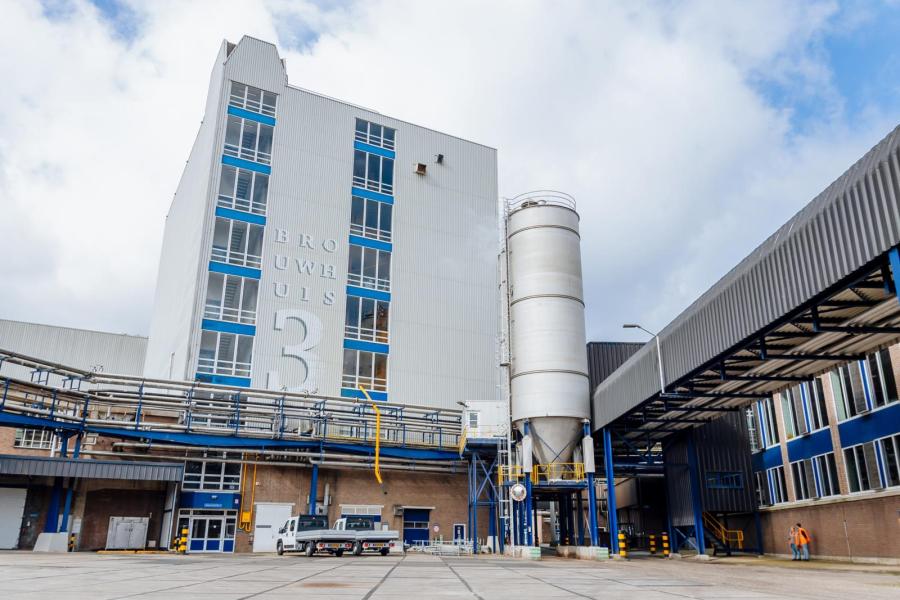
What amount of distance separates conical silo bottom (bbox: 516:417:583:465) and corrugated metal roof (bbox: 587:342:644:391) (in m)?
7.09

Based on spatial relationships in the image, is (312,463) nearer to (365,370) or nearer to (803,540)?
(365,370)

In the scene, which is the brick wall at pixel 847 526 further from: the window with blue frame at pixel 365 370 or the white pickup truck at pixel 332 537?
the window with blue frame at pixel 365 370

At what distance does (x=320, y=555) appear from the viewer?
32094 mm

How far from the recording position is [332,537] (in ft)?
98.4

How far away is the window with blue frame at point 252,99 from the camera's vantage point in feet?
158

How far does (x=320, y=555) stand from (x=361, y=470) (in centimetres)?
975

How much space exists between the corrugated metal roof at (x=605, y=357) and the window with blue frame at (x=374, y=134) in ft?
75.0

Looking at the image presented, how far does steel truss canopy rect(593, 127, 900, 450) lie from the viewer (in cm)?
1541

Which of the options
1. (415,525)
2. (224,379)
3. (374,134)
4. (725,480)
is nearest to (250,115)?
(374,134)

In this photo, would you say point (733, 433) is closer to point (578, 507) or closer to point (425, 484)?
point (578, 507)

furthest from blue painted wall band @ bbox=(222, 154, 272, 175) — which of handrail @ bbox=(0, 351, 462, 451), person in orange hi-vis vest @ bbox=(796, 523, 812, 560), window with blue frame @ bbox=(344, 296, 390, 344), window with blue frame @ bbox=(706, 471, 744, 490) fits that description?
person in orange hi-vis vest @ bbox=(796, 523, 812, 560)

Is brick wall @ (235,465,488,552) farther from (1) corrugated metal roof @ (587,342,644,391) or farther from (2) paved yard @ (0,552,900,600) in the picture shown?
(2) paved yard @ (0,552,900,600)

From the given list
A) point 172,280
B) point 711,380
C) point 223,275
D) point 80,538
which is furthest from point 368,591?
point 172,280

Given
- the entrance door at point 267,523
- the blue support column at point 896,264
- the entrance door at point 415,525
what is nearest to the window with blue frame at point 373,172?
the entrance door at point 415,525
